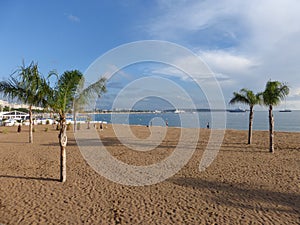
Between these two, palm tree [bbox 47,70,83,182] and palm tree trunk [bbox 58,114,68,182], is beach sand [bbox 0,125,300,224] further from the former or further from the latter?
palm tree [bbox 47,70,83,182]

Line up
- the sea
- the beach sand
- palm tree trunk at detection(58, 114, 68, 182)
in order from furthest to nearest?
1. the sea
2. palm tree trunk at detection(58, 114, 68, 182)
3. the beach sand

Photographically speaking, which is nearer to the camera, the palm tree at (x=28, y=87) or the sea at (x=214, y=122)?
the palm tree at (x=28, y=87)

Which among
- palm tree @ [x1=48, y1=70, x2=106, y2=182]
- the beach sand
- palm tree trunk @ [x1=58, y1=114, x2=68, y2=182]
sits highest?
palm tree @ [x1=48, y1=70, x2=106, y2=182]

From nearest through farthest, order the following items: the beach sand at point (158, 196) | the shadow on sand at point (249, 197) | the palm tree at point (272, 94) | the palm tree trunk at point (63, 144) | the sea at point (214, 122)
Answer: the beach sand at point (158, 196) < the shadow on sand at point (249, 197) < the palm tree trunk at point (63, 144) < the palm tree at point (272, 94) < the sea at point (214, 122)

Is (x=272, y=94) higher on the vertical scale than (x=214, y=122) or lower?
higher

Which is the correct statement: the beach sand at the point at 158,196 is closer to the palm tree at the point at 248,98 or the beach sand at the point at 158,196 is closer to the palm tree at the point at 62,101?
the palm tree at the point at 62,101

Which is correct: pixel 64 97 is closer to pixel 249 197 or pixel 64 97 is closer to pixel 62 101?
pixel 62 101

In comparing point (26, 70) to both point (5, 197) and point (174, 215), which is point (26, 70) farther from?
point (174, 215)

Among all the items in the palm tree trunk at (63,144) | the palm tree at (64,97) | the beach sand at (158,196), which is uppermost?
the palm tree at (64,97)

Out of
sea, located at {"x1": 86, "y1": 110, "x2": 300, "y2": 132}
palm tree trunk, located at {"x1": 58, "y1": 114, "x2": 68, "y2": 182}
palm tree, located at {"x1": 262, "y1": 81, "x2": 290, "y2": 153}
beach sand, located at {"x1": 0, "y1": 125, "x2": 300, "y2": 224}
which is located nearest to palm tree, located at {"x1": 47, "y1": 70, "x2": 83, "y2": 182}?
palm tree trunk, located at {"x1": 58, "y1": 114, "x2": 68, "y2": 182}

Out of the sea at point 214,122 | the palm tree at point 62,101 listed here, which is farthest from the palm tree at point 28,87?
the sea at point 214,122

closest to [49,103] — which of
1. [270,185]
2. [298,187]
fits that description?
[270,185]

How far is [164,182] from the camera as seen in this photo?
6875 mm

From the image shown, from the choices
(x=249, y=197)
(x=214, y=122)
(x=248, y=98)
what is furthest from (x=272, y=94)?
(x=214, y=122)
